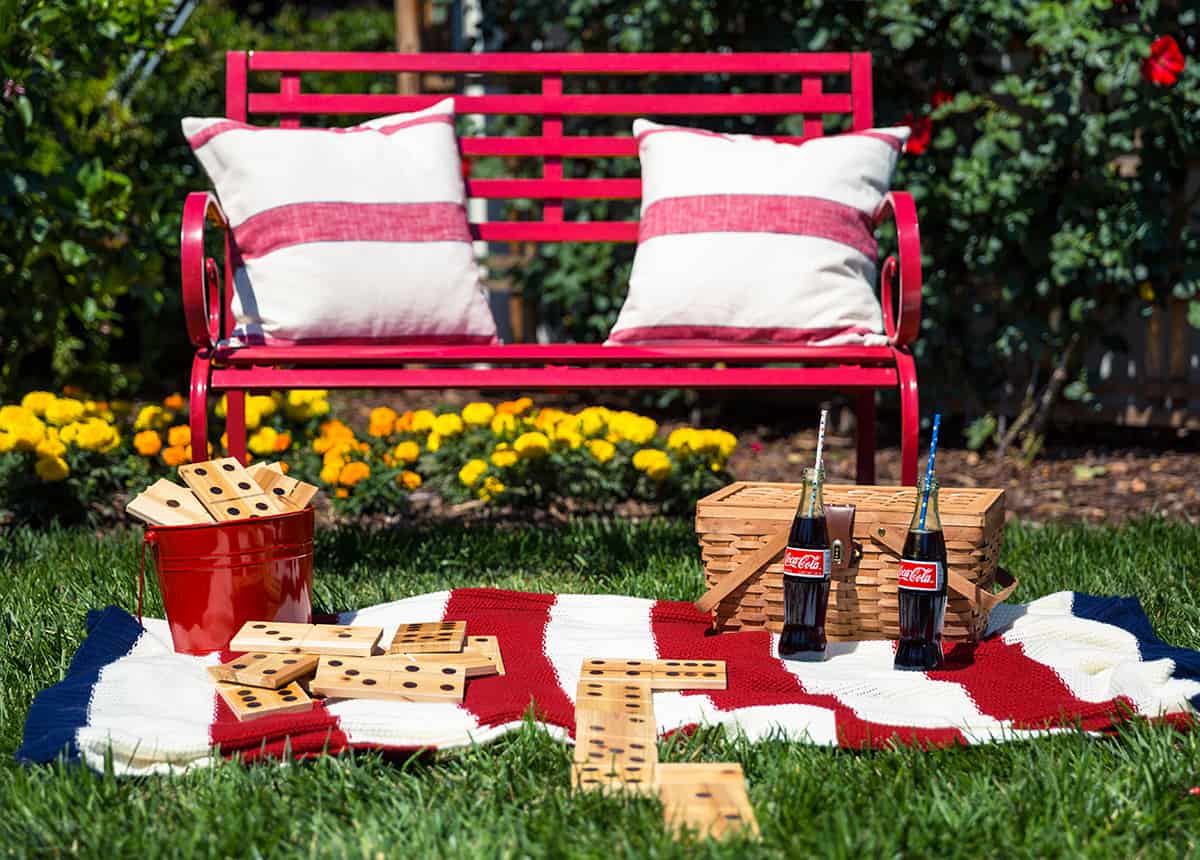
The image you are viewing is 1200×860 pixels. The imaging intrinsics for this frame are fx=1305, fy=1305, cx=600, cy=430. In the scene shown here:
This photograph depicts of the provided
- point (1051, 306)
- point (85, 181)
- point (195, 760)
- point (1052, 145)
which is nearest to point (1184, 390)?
point (1051, 306)

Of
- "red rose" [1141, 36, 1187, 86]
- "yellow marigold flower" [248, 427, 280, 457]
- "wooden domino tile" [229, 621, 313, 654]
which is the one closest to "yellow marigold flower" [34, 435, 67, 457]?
"yellow marigold flower" [248, 427, 280, 457]

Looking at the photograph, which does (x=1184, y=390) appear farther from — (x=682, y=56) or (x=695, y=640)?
(x=695, y=640)

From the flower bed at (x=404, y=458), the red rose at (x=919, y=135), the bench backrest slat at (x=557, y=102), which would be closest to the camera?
the bench backrest slat at (x=557, y=102)

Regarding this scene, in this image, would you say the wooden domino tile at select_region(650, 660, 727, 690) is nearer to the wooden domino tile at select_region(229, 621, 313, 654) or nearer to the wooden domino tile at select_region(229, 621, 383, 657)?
the wooden domino tile at select_region(229, 621, 383, 657)

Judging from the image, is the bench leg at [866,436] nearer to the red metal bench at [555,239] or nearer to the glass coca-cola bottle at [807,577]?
the red metal bench at [555,239]

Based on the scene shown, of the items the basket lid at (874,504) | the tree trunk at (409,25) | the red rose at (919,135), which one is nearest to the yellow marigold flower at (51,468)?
the basket lid at (874,504)

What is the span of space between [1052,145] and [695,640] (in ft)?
7.82

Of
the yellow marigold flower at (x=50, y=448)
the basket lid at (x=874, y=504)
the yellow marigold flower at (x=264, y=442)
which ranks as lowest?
the yellow marigold flower at (x=264, y=442)

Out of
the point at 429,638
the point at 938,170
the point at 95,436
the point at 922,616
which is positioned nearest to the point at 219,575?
the point at 429,638

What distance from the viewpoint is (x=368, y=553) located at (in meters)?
2.80

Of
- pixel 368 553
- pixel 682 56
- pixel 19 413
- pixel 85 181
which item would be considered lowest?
pixel 368 553

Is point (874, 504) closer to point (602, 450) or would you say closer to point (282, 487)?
point (282, 487)

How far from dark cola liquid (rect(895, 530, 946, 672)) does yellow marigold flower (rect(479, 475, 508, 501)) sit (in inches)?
55.0

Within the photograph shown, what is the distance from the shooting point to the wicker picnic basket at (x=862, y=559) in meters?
2.10
